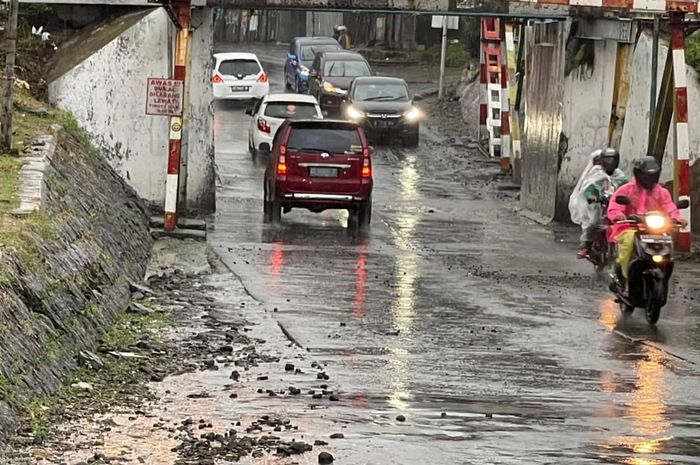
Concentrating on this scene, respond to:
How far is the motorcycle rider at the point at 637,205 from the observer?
629 inches

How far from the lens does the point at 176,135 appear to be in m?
23.1

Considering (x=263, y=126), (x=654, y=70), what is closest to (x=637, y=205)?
(x=654, y=70)

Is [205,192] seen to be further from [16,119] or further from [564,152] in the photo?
[564,152]

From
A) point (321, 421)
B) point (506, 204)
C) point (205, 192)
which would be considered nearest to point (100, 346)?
point (321, 421)

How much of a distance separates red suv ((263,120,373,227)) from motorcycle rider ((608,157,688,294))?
9.96 metres

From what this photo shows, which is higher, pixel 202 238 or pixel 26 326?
pixel 26 326

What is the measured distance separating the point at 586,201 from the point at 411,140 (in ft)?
72.0

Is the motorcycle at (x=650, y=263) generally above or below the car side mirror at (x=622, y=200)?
below

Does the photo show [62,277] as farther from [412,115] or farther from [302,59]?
[302,59]

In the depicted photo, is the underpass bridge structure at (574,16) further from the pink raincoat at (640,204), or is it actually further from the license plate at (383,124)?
the license plate at (383,124)

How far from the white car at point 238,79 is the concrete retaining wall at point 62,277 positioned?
24.8m

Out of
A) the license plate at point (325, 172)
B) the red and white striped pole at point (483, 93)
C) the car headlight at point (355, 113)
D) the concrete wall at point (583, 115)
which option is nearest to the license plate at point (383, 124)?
the car headlight at point (355, 113)

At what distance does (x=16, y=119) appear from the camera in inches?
878

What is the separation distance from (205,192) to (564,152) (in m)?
6.53
